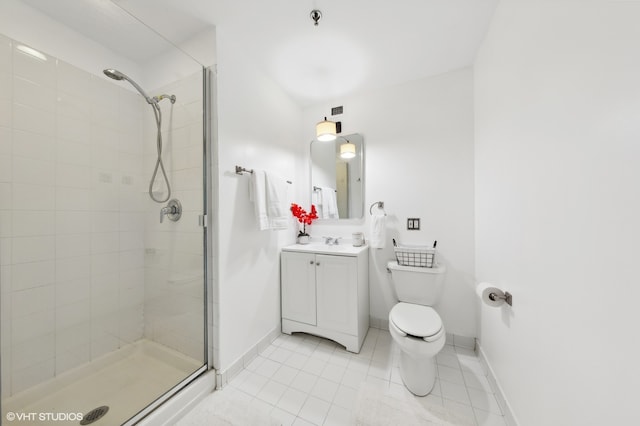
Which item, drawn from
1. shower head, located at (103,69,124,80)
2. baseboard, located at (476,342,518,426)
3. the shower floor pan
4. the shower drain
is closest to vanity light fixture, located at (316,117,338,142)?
shower head, located at (103,69,124,80)

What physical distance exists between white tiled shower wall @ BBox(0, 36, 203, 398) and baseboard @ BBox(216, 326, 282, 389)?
1.03ft

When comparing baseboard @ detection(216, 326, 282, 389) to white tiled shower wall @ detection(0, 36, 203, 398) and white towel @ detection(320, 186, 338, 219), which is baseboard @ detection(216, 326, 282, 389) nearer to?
white tiled shower wall @ detection(0, 36, 203, 398)

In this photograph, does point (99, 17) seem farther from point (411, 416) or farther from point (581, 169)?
point (411, 416)

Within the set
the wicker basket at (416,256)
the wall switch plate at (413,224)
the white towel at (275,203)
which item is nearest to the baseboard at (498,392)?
the wicker basket at (416,256)

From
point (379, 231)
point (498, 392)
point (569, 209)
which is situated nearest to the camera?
point (569, 209)

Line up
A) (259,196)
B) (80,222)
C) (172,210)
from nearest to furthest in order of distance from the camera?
(80,222) → (172,210) → (259,196)

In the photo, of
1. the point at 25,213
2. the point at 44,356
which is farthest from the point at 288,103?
the point at 44,356

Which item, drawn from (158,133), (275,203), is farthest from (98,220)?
(275,203)

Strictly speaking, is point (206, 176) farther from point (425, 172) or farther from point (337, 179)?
point (425, 172)

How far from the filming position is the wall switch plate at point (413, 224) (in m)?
2.00

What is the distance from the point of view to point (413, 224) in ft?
6.60

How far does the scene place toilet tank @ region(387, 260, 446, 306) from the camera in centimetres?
172

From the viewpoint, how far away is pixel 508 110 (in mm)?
1212

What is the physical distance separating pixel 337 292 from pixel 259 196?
1.03 metres
